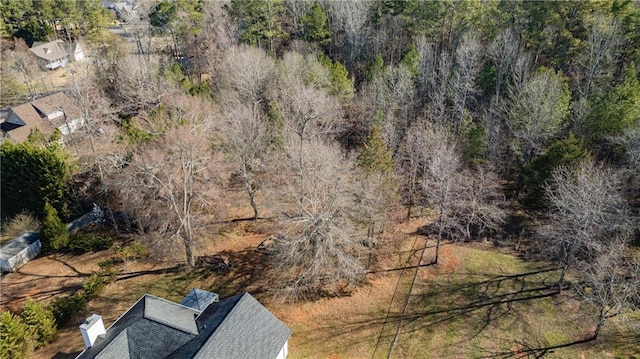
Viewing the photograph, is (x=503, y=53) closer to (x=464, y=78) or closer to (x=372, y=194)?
(x=464, y=78)

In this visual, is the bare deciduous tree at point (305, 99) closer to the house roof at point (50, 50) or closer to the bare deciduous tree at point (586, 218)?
the bare deciduous tree at point (586, 218)

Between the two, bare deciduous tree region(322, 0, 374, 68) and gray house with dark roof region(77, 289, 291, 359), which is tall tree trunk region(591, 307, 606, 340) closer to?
gray house with dark roof region(77, 289, 291, 359)

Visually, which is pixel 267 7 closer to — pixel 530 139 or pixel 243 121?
pixel 243 121

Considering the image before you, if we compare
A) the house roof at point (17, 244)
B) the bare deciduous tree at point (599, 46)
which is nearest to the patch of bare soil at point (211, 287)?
the house roof at point (17, 244)

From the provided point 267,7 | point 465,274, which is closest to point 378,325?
point 465,274

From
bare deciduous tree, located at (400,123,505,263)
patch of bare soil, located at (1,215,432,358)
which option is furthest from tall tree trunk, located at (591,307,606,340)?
patch of bare soil, located at (1,215,432,358)
